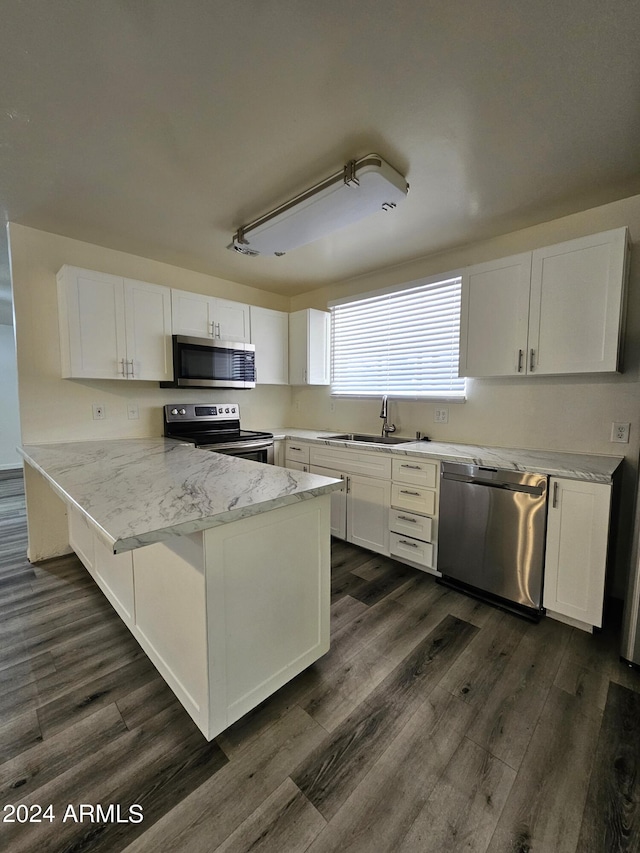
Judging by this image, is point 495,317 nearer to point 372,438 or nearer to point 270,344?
point 372,438

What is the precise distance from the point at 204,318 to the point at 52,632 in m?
2.49

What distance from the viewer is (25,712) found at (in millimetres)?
1436

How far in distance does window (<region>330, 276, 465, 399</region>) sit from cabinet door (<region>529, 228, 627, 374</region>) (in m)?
0.69

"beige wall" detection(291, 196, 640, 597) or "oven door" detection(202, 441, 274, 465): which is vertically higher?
"beige wall" detection(291, 196, 640, 597)

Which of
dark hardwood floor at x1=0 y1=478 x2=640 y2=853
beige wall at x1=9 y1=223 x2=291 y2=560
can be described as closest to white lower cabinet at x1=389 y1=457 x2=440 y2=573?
dark hardwood floor at x1=0 y1=478 x2=640 y2=853

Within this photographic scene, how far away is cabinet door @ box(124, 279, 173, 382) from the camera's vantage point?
2750 millimetres

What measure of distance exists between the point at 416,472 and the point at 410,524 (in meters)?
0.39

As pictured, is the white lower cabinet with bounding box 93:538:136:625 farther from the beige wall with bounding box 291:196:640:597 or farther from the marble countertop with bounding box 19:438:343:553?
the beige wall with bounding box 291:196:640:597

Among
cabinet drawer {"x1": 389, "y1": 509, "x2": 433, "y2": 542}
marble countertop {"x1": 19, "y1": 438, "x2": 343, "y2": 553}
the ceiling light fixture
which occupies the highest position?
the ceiling light fixture

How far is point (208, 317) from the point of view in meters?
3.21

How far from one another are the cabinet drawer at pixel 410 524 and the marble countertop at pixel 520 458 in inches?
17.6

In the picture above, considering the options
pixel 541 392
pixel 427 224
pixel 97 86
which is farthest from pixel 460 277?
pixel 97 86

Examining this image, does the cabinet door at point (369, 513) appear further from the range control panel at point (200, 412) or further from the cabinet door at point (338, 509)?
the range control panel at point (200, 412)

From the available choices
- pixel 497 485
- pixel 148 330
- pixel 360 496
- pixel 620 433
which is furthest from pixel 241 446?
pixel 620 433
